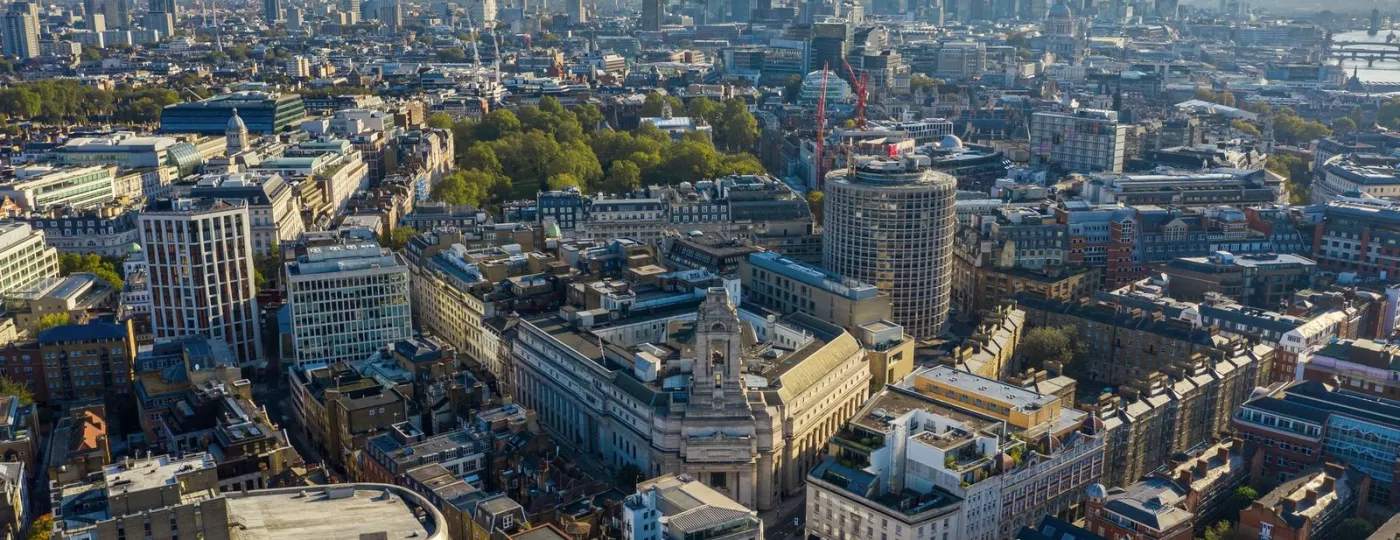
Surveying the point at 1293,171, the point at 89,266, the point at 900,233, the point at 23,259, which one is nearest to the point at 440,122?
the point at 89,266

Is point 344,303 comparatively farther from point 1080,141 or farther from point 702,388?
point 1080,141

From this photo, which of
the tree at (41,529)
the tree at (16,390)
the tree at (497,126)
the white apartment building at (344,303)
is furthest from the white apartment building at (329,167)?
the tree at (41,529)

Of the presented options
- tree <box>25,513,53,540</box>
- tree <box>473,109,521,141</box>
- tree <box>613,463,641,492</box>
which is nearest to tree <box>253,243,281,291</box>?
tree <box>25,513,53,540</box>

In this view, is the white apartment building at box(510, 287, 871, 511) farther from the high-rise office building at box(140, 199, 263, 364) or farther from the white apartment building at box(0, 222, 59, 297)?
the white apartment building at box(0, 222, 59, 297)

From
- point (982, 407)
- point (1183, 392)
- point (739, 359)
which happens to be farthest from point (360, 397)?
point (1183, 392)

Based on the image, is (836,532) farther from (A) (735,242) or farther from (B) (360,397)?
(A) (735,242)
